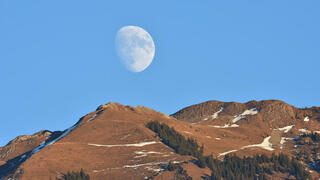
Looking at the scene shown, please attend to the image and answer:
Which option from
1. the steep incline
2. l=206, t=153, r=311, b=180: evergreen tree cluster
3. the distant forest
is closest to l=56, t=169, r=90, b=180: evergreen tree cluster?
the steep incline

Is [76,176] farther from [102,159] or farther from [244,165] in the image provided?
[244,165]

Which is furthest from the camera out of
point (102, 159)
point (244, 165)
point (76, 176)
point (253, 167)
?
point (102, 159)

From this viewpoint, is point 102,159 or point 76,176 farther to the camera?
point 102,159

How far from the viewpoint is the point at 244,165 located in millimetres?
185375

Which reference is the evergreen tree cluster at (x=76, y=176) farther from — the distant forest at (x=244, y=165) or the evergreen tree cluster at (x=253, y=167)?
the evergreen tree cluster at (x=253, y=167)

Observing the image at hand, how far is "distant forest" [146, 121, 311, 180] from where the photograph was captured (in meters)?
176

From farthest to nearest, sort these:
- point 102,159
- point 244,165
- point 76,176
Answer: point 102,159, point 244,165, point 76,176

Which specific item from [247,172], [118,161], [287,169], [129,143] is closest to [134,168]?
[118,161]

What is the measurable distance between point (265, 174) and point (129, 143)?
157 feet

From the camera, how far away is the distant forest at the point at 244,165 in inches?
6939

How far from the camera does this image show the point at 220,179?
168 metres

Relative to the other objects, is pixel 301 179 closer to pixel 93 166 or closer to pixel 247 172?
pixel 247 172

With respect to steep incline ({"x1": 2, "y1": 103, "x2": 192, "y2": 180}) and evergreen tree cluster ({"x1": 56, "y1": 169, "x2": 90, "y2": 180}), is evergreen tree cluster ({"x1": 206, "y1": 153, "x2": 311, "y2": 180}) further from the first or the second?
evergreen tree cluster ({"x1": 56, "y1": 169, "x2": 90, "y2": 180})

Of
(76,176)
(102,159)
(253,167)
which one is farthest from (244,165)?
(76,176)
